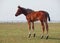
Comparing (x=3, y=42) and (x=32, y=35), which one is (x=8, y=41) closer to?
(x=3, y=42)

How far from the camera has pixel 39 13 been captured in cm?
1753

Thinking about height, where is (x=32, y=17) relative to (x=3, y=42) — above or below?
above

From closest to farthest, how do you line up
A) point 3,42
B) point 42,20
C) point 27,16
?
point 3,42 → point 42,20 → point 27,16

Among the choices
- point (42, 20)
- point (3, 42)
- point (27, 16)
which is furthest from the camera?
point (27, 16)

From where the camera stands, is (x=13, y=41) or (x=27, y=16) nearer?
(x=13, y=41)

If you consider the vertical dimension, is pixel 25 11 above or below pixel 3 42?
above

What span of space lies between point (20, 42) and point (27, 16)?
359 centimetres

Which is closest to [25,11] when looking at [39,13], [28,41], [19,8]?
[19,8]

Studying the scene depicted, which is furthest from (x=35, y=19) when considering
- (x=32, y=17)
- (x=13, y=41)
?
(x=13, y=41)

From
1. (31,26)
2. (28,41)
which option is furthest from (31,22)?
(28,41)

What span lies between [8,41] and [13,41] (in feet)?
0.99

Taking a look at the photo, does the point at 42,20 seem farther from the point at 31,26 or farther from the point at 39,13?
the point at 31,26

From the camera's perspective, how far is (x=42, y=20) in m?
17.5

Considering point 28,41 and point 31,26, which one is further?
point 31,26
